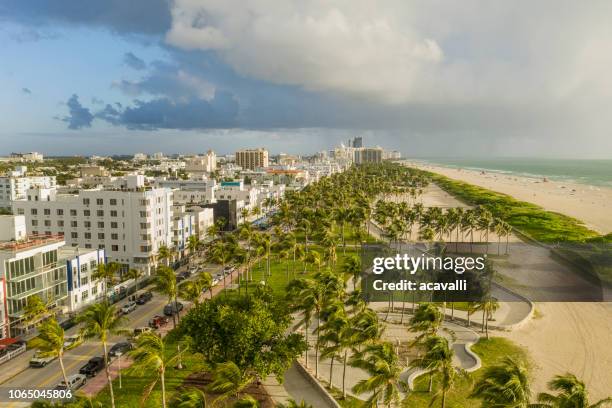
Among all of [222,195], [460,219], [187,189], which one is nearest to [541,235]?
[460,219]

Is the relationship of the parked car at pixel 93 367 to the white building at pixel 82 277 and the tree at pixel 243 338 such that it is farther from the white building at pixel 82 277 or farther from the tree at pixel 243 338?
the white building at pixel 82 277

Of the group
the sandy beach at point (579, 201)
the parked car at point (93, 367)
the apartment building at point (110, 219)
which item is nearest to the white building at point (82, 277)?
the apartment building at point (110, 219)

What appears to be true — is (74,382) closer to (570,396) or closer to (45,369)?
(45,369)

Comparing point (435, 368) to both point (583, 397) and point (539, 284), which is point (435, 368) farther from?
point (539, 284)

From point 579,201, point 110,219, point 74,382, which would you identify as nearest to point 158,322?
point 74,382

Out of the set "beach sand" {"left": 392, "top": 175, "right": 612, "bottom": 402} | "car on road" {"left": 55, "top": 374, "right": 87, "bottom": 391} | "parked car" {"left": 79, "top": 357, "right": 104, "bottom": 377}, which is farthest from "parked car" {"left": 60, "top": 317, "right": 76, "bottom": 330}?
"beach sand" {"left": 392, "top": 175, "right": 612, "bottom": 402}
